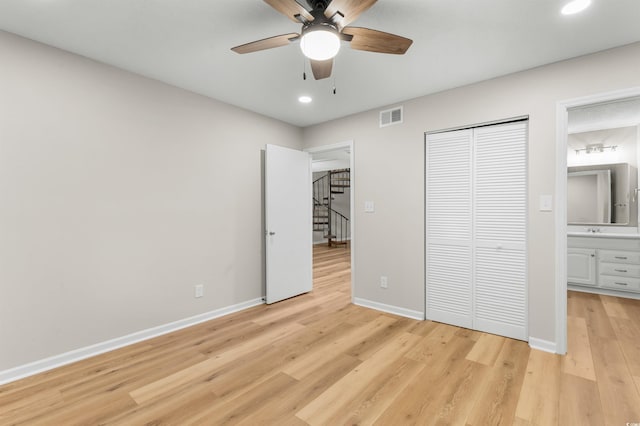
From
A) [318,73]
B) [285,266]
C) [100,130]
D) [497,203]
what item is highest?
[318,73]

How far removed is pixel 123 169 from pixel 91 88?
693 mm

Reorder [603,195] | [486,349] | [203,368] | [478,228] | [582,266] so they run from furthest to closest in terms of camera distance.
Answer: [603,195] < [582,266] < [478,228] < [486,349] < [203,368]

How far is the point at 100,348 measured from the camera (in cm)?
250

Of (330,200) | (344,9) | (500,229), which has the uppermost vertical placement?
(344,9)

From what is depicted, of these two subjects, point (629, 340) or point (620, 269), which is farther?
point (620, 269)

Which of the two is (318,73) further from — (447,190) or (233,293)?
(233,293)

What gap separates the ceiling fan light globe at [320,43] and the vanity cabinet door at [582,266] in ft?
15.5

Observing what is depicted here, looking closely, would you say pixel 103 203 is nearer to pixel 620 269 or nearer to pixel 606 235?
pixel 606 235

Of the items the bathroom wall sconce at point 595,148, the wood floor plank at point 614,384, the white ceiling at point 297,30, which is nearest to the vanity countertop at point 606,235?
the bathroom wall sconce at point 595,148

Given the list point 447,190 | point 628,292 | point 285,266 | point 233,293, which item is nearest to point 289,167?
point 285,266

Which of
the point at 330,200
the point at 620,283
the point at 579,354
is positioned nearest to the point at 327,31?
the point at 579,354

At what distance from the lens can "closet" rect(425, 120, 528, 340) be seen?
9.02 ft

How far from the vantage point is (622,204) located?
4336 mm

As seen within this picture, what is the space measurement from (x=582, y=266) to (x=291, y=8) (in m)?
5.08
